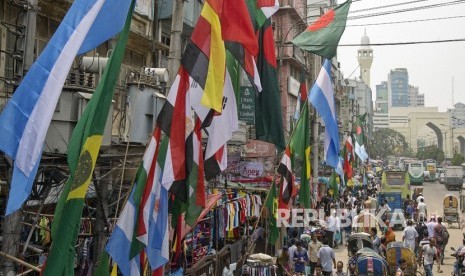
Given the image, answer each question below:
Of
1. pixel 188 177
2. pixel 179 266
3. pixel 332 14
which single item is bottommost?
pixel 179 266

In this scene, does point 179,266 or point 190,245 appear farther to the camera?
point 190,245

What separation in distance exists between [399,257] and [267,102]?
6.71 meters

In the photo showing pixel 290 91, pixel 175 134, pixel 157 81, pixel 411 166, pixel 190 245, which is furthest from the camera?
pixel 411 166

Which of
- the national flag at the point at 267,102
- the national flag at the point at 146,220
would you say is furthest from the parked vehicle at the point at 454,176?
the national flag at the point at 146,220

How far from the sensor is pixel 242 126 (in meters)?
18.7

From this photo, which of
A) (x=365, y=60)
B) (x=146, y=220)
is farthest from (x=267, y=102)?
(x=365, y=60)

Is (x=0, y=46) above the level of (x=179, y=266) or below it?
above

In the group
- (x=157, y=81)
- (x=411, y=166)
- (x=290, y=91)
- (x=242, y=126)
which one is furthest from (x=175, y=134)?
(x=411, y=166)

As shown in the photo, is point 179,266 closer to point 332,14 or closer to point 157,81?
point 157,81

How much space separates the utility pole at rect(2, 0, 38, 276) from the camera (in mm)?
5957

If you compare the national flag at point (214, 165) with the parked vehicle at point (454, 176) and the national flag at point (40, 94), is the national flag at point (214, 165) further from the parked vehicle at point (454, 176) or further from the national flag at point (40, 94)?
the parked vehicle at point (454, 176)

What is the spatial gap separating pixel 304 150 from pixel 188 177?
5.97 m

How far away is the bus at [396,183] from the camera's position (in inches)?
1345

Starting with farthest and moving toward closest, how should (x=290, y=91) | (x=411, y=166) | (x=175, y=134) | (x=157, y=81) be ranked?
1. (x=411, y=166)
2. (x=290, y=91)
3. (x=157, y=81)
4. (x=175, y=134)
